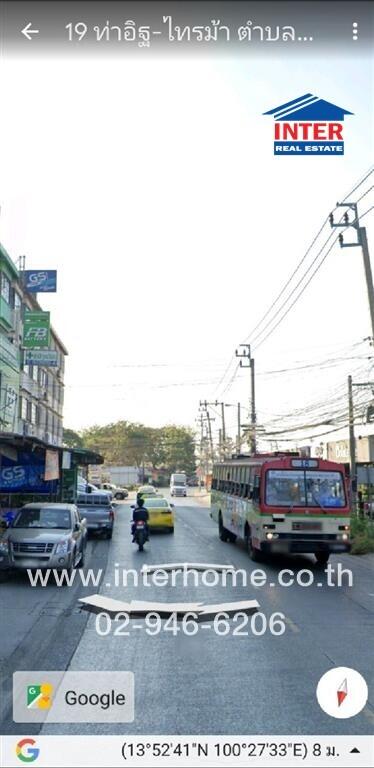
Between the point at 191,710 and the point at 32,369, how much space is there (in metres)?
40.3

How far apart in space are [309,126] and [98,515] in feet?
60.2

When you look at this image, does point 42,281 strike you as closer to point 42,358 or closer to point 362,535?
point 42,358

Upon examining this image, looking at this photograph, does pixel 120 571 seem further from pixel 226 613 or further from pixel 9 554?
pixel 226 613

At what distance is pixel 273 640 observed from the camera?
8.96m

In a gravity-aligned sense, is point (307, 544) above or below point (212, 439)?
below

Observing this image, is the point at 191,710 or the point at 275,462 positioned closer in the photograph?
the point at 191,710

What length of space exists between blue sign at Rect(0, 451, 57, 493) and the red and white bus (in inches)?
406

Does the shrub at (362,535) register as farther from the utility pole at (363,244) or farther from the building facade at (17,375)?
the building facade at (17,375)

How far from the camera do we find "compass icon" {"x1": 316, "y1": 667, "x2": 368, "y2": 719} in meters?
5.69

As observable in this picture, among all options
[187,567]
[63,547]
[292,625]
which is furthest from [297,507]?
[292,625]

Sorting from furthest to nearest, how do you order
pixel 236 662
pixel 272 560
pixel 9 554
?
pixel 272 560
pixel 9 554
pixel 236 662

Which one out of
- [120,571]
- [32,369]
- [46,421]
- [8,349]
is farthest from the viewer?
[46,421]

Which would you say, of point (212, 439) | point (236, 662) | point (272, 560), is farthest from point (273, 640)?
point (212, 439)

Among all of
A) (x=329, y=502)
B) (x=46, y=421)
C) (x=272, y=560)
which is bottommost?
(x=272, y=560)
